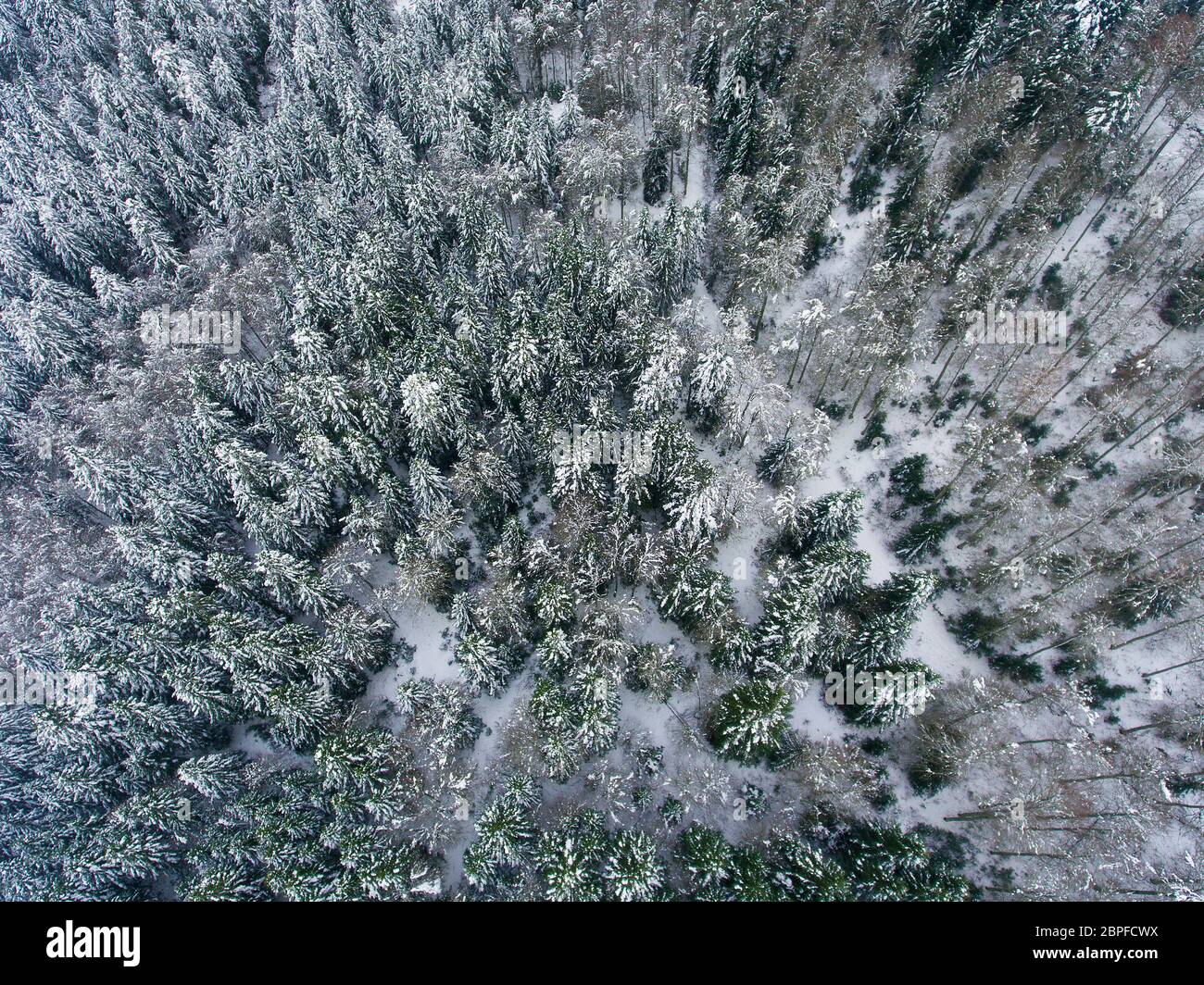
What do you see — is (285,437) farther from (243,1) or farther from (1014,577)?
(243,1)

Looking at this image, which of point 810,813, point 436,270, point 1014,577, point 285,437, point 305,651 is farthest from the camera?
point 436,270

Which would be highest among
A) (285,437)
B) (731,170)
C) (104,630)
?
(731,170)
